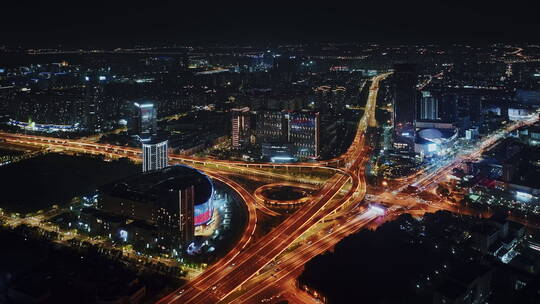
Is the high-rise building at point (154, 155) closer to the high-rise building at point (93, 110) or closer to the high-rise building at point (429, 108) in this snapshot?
the high-rise building at point (93, 110)

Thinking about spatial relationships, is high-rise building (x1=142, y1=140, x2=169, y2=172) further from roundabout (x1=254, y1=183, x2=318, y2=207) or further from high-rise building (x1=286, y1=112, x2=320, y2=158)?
high-rise building (x1=286, y1=112, x2=320, y2=158)

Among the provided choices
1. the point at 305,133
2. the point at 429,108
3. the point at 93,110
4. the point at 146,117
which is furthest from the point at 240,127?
the point at 429,108

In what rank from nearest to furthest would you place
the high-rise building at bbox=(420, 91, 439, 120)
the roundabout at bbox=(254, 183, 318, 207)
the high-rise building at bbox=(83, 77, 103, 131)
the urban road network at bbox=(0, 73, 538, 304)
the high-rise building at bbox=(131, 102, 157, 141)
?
1. the urban road network at bbox=(0, 73, 538, 304)
2. the roundabout at bbox=(254, 183, 318, 207)
3. the high-rise building at bbox=(131, 102, 157, 141)
4. the high-rise building at bbox=(420, 91, 439, 120)
5. the high-rise building at bbox=(83, 77, 103, 131)

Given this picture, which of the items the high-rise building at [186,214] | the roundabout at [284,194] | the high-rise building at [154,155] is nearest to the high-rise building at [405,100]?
the roundabout at [284,194]

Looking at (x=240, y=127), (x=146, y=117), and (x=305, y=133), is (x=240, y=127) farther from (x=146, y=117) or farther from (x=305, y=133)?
(x=146, y=117)

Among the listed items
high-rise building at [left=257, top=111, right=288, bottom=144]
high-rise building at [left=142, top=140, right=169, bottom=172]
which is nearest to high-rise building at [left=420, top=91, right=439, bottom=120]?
high-rise building at [left=257, top=111, right=288, bottom=144]

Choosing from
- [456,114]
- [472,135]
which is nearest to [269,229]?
[472,135]

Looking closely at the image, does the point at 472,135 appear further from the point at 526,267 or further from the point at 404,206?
the point at 526,267

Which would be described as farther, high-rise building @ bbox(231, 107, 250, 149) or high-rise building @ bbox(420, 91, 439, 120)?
high-rise building @ bbox(420, 91, 439, 120)
